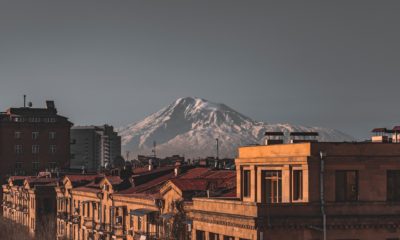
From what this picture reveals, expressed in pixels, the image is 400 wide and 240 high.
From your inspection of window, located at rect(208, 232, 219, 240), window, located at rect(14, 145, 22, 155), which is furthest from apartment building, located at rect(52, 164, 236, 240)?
window, located at rect(14, 145, 22, 155)

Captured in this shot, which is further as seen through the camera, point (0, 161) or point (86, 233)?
point (0, 161)

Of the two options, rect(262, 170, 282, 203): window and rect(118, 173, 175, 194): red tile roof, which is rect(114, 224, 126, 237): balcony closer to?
rect(118, 173, 175, 194): red tile roof

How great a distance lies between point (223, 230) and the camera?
58.5m

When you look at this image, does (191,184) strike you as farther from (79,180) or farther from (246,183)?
(79,180)

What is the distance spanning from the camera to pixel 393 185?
55.6 m

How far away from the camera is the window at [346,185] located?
5494cm

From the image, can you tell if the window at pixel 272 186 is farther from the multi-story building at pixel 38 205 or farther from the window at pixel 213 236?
the multi-story building at pixel 38 205

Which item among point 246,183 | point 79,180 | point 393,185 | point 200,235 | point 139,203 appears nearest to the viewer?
point 393,185

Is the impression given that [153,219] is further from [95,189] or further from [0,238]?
[0,238]

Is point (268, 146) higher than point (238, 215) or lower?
higher

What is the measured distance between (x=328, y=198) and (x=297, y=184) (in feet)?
7.71

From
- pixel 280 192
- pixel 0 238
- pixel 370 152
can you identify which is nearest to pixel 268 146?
pixel 280 192

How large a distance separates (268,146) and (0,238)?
3189 inches

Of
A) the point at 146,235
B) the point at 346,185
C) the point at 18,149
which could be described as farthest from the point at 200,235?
the point at 18,149
